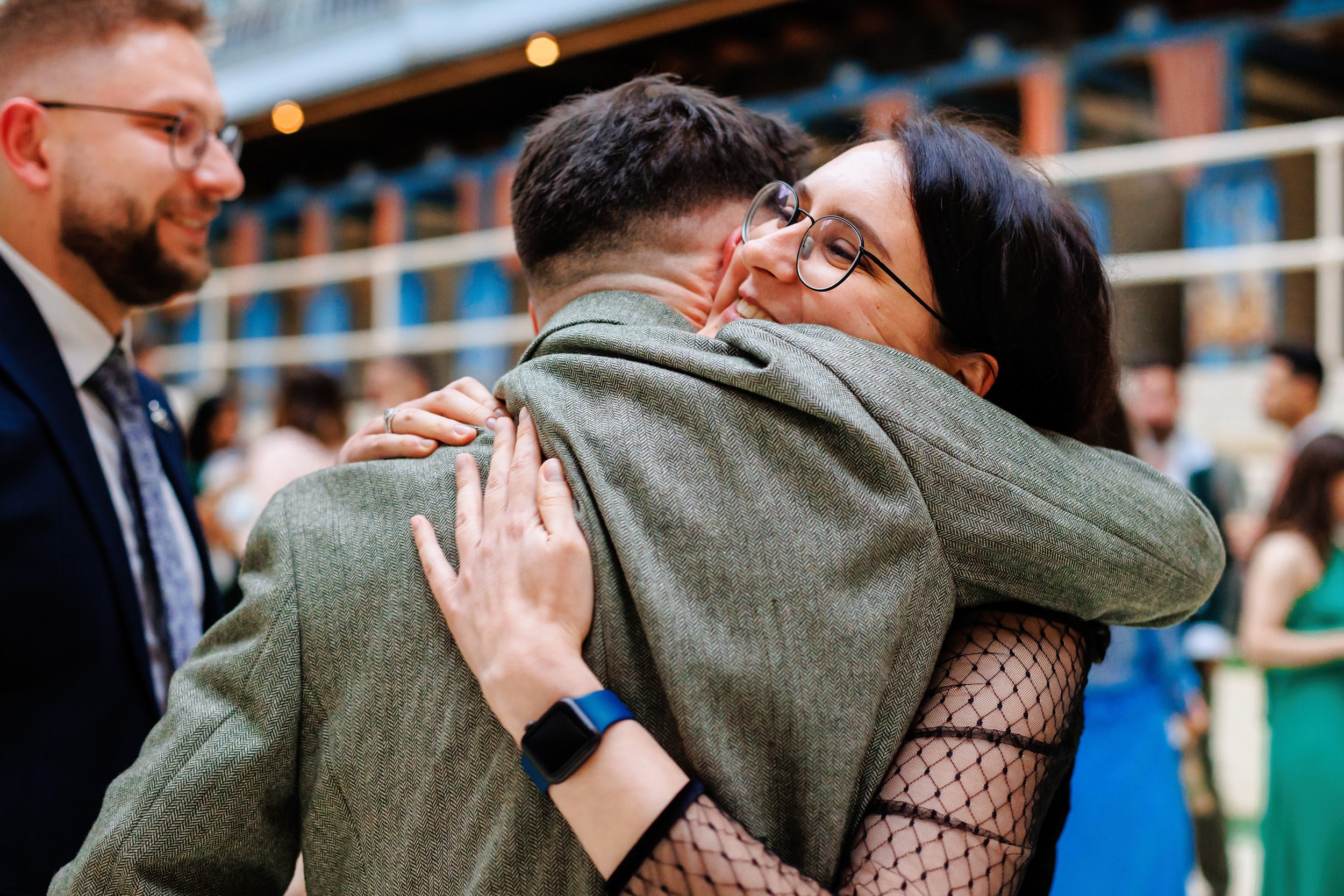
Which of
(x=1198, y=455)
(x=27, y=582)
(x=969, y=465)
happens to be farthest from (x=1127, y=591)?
(x=1198, y=455)

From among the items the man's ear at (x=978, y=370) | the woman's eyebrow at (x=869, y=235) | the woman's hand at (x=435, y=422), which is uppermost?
the woman's eyebrow at (x=869, y=235)

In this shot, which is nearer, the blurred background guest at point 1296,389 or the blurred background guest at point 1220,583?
the blurred background guest at point 1220,583

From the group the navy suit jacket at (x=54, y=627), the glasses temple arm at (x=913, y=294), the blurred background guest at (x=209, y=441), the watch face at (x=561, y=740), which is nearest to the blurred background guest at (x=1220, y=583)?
the glasses temple arm at (x=913, y=294)

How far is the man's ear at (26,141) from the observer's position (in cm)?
182

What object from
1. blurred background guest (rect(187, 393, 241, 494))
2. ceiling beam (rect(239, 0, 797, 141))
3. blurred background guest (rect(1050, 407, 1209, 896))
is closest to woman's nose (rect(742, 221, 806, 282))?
blurred background guest (rect(1050, 407, 1209, 896))

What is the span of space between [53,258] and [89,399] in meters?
0.24

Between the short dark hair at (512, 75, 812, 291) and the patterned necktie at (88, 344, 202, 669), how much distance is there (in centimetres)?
85

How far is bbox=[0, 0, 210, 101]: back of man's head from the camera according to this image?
190 centimetres

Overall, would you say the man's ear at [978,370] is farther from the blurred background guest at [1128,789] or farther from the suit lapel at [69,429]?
the blurred background guest at [1128,789]

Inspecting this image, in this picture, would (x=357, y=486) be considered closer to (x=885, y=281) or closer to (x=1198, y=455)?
(x=885, y=281)

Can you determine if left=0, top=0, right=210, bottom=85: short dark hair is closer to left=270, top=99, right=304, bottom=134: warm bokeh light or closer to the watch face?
the watch face

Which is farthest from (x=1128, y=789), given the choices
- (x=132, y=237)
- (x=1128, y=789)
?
(x=132, y=237)

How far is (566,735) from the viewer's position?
91 cm

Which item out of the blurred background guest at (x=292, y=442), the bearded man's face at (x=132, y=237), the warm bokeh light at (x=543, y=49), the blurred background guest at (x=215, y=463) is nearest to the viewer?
the bearded man's face at (x=132, y=237)
